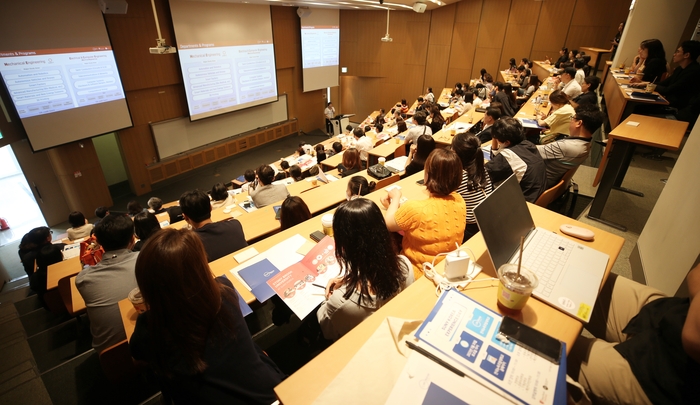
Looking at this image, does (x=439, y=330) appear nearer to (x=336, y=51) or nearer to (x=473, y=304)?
(x=473, y=304)

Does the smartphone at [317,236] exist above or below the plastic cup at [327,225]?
below

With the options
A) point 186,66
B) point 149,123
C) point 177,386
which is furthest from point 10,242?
point 177,386

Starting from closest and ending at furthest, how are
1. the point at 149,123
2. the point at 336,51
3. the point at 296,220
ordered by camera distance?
the point at 296,220 → the point at 149,123 → the point at 336,51

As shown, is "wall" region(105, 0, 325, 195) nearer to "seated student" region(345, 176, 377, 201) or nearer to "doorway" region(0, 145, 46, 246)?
"doorway" region(0, 145, 46, 246)

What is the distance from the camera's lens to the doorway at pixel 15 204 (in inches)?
254

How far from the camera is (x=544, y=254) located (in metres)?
1.59

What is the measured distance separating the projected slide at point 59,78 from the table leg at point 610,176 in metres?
8.66

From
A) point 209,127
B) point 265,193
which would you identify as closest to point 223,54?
point 209,127

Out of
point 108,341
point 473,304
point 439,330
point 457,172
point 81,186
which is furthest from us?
point 81,186

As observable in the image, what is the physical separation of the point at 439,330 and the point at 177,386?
106cm

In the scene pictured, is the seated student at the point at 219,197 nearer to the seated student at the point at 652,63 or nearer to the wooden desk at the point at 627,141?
the wooden desk at the point at 627,141

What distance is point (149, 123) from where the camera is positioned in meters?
7.70

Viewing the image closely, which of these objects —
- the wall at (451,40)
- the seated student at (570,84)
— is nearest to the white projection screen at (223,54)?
the wall at (451,40)

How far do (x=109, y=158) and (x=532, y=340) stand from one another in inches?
399
